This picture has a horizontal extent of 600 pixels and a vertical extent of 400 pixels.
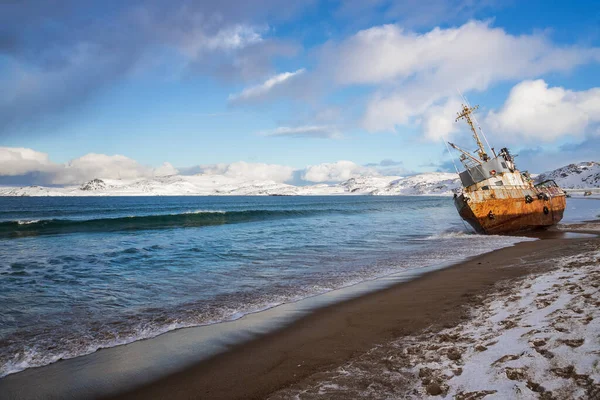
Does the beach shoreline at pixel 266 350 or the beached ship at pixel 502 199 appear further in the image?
the beached ship at pixel 502 199

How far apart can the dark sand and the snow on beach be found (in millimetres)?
517

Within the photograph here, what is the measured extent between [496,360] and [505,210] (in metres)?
23.6

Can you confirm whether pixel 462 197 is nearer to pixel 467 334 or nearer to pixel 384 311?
pixel 384 311

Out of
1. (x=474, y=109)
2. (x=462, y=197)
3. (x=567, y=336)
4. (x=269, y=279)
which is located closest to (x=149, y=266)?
(x=269, y=279)

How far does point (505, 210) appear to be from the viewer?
24.4m

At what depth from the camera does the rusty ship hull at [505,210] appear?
24062mm

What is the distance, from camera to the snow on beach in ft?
12.3

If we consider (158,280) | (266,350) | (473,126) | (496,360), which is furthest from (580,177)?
(266,350)

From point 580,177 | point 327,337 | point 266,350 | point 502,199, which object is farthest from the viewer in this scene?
point 580,177

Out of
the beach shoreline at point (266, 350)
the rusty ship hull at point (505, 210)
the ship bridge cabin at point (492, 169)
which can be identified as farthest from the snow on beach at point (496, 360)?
the ship bridge cabin at point (492, 169)

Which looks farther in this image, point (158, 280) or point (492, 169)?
point (492, 169)

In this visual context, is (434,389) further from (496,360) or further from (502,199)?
(502,199)

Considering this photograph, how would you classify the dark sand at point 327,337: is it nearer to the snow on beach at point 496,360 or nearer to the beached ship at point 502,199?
the snow on beach at point 496,360

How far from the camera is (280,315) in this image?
838cm
